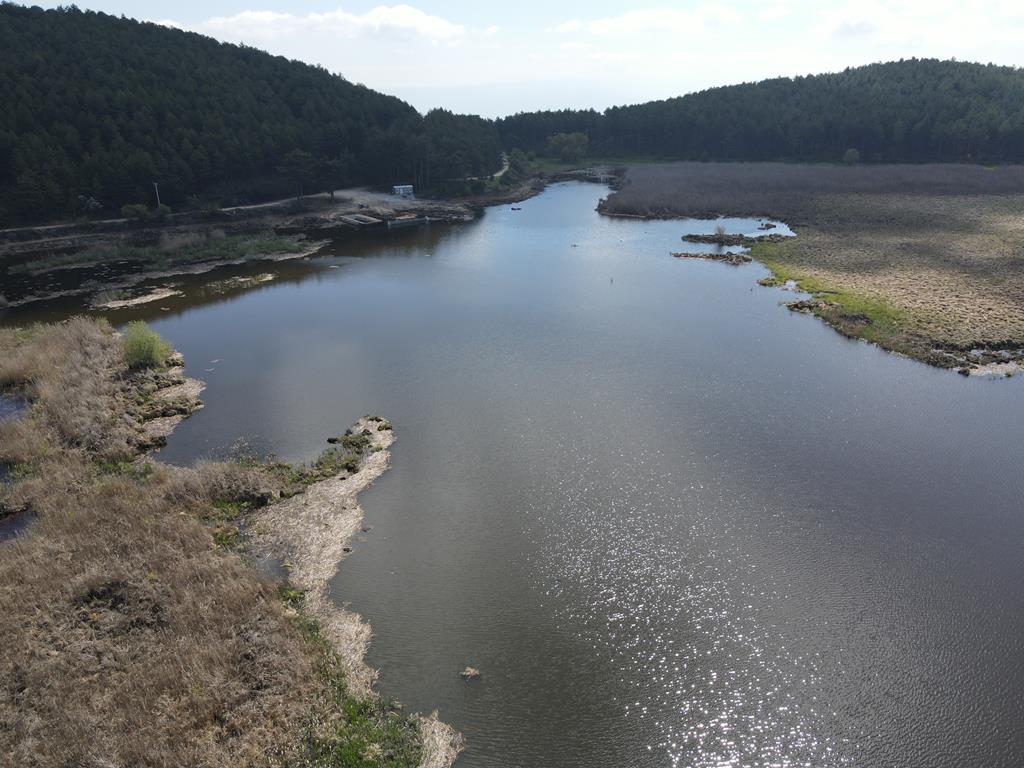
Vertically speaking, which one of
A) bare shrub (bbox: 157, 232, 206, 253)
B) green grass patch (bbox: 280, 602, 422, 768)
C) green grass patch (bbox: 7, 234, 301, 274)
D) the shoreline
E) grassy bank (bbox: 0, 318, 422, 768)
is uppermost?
bare shrub (bbox: 157, 232, 206, 253)

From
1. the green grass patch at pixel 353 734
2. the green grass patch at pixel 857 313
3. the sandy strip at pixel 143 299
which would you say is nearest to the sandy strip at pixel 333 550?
the green grass patch at pixel 353 734

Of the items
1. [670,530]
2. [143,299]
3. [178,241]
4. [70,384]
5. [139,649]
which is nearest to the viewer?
[139,649]

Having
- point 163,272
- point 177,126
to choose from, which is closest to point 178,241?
point 163,272

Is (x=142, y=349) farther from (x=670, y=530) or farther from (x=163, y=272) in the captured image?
(x=670, y=530)

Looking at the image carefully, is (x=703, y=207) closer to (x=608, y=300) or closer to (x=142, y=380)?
(x=608, y=300)

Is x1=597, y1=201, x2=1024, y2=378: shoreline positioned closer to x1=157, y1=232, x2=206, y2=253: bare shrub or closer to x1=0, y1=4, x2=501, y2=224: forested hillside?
x1=157, y1=232, x2=206, y2=253: bare shrub

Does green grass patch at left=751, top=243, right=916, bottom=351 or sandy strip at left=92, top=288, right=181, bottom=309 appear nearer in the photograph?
green grass patch at left=751, top=243, right=916, bottom=351

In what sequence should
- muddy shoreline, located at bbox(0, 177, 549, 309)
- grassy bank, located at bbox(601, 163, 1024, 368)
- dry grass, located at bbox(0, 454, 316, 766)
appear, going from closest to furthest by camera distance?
dry grass, located at bbox(0, 454, 316, 766), grassy bank, located at bbox(601, 163, 1024, 368), muddy shoreline, located at bbox(0, 177, 549, 309)

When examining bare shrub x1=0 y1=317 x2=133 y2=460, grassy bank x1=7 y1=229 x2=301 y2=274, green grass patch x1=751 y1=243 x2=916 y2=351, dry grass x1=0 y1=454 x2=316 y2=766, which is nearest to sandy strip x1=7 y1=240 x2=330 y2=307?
grassy bank x1=7 y1=229 x2=301 y2=274
